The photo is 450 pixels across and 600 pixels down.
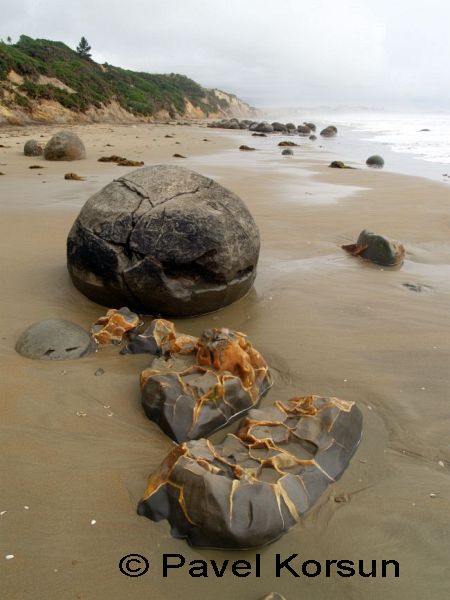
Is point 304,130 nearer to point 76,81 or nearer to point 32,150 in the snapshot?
point 76,81

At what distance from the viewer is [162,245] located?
3416mm

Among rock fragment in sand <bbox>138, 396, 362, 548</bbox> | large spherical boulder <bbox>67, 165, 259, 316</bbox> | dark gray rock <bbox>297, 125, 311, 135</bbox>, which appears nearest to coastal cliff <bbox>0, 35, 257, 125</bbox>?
dark gray rock <bbox>297, 125, 311, 135</bbox>

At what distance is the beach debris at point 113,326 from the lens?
10.6 feet

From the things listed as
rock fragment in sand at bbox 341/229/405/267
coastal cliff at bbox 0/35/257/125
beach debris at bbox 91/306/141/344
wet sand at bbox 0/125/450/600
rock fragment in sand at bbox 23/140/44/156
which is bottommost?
wet sand at bbox 0/125/450/600

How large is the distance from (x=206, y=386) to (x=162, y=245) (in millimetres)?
1297

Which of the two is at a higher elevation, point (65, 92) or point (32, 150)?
point (65, 92)

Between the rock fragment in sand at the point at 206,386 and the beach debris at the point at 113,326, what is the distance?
0.57 meters

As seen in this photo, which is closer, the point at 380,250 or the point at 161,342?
the point at 161,342

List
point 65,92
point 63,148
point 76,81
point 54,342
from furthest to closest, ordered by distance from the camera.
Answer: point 76,81 < point 65,92 < point 63,148 < point 54,342

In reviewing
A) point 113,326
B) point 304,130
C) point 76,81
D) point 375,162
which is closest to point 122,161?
point 375,162

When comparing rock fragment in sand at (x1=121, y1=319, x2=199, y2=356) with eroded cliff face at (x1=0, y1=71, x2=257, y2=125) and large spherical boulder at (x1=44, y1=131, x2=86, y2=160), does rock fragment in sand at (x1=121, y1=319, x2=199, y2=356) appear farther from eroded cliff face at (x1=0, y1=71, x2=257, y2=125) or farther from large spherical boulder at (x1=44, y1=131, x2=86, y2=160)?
eroded cliff face at (x1=0, y1=71, x2=257, y2=125)

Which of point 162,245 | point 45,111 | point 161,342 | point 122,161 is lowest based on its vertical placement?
point 161,342

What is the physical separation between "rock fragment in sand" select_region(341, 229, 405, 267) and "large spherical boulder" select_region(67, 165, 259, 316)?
183 cm

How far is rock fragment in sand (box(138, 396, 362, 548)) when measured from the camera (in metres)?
1.79
